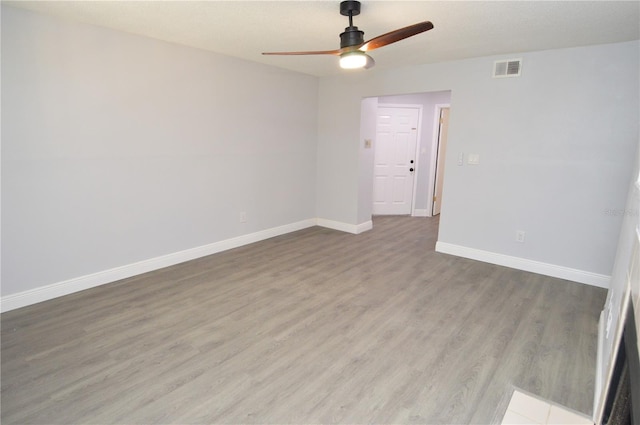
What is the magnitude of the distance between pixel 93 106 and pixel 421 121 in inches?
211

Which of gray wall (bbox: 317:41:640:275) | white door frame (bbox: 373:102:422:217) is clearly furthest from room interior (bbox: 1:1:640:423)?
white door frame (bbox: 373:102:422:217)

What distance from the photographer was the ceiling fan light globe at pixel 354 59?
2.67 m

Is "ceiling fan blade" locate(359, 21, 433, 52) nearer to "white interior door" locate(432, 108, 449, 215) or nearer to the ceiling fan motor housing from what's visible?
the ceiling fan motor housing

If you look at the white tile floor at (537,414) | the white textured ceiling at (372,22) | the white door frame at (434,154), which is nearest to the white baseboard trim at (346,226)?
the white door frame at (434,154)

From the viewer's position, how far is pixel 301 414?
1.92 m

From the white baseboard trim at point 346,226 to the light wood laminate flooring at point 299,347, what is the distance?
1.63 meters

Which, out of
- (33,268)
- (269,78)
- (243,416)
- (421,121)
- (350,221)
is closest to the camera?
(243,416)

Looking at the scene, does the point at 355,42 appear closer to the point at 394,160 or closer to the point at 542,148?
the point at 542,148

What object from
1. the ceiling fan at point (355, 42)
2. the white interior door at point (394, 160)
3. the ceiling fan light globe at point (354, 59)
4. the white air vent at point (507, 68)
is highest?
the white air vent at point (507, 68)

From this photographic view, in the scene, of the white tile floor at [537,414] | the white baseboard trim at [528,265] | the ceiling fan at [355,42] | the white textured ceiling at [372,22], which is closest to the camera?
the white tile floor at [537,414]

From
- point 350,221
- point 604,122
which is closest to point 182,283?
point 350,221

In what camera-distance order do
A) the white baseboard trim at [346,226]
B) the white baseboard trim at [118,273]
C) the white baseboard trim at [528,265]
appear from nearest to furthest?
1. the white baseboard trim at [118,273]
2. the white baseboard trim at [528,265]
3. the white baseboard trim at [346,226]

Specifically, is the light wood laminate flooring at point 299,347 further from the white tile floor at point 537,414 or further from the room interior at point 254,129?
the room interior at point 254,129

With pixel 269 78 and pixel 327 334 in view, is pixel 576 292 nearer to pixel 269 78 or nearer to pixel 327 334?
pixel 327 334
